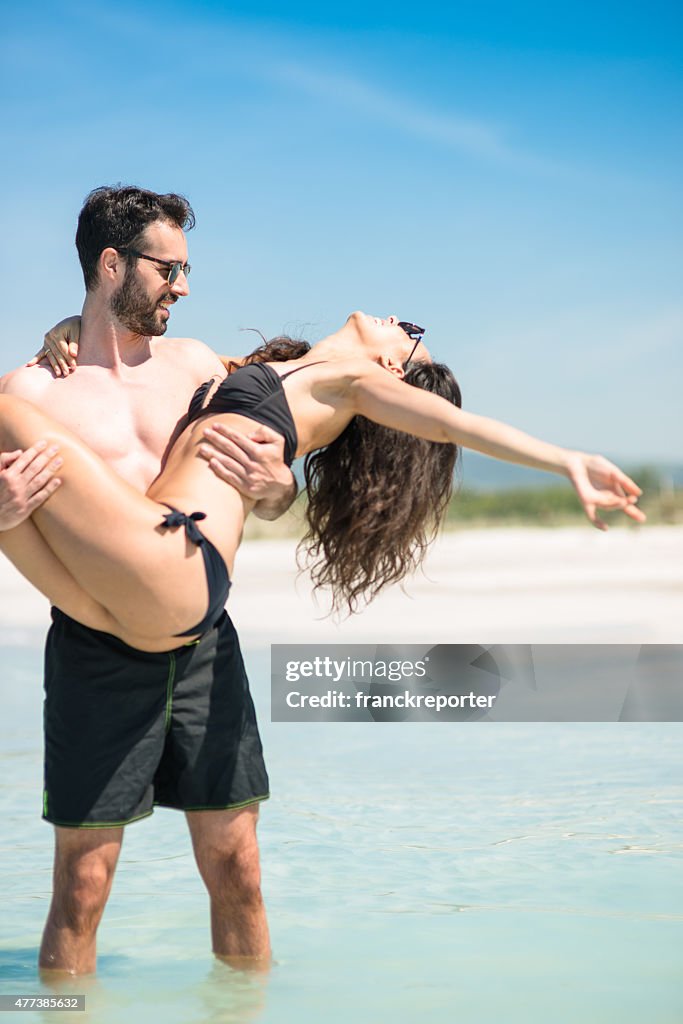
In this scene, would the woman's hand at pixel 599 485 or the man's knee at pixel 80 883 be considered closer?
the woman's hand at pixel 599 485

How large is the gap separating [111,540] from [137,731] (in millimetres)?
615

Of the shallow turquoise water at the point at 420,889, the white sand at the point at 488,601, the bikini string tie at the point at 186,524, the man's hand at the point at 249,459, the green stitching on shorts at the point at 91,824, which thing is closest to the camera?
the bikini string tie at the point at 186,524

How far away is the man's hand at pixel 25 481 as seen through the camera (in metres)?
3.24

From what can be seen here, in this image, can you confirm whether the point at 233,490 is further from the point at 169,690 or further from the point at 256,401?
the point at 169,690

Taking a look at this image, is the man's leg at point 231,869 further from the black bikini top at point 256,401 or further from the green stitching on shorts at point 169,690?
the black bikini top at point 256,401

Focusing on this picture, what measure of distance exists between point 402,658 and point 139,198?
7.43 metres

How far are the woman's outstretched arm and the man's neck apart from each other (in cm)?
70

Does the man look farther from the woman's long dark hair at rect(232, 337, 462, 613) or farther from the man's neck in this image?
the woman's long dark hair at rect(232, 337, 462, 613)

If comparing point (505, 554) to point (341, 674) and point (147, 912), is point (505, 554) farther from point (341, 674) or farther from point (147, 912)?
point (147, 912)

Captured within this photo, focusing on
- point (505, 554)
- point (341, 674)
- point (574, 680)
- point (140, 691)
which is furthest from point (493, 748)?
point (505, 554)

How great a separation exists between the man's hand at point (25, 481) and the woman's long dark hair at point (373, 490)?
123cm

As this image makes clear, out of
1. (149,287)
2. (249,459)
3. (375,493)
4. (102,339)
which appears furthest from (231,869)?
(149,287)

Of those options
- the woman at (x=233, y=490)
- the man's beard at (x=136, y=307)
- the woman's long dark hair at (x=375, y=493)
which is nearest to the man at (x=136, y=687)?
the man's beard at (x=136, y=307)

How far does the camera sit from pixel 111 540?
330cm
